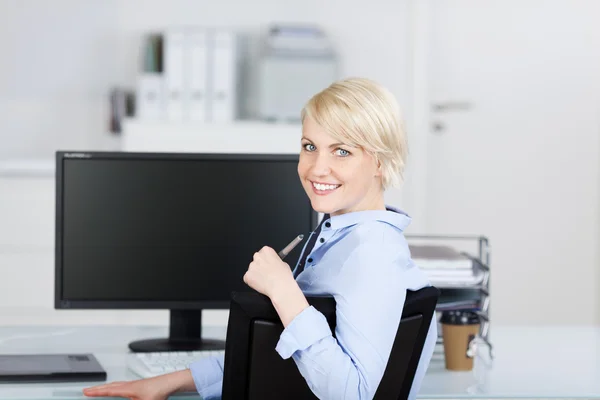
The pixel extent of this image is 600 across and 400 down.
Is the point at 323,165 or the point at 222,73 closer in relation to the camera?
the point at 323,165

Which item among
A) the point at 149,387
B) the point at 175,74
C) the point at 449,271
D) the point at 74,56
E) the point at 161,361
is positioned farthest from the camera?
the point at 74,56

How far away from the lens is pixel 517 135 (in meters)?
4.34

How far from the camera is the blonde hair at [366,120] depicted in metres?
1.34

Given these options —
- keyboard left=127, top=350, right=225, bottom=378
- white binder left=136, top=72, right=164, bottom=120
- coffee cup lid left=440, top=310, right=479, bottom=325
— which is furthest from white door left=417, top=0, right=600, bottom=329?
keyboard left=127, top=350, right=225, bottom=378

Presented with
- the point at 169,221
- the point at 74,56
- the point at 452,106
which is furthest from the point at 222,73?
the point at 169,221

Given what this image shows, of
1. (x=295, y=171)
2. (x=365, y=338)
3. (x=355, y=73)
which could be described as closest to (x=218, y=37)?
(x=355, y=73)

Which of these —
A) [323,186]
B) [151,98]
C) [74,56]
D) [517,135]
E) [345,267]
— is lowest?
[345,267]

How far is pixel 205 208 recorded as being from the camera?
1.91 m

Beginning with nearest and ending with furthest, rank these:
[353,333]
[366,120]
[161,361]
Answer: [353,333], [366,120], [161,361]

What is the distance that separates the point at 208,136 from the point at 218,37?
43 centimetres

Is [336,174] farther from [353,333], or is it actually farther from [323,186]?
[353,333]

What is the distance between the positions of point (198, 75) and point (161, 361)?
2.43 metres

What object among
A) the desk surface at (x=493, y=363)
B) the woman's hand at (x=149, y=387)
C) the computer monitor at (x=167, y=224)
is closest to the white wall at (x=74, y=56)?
the desk surface at (x=493, y=363)

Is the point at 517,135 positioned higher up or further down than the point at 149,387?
higher up
